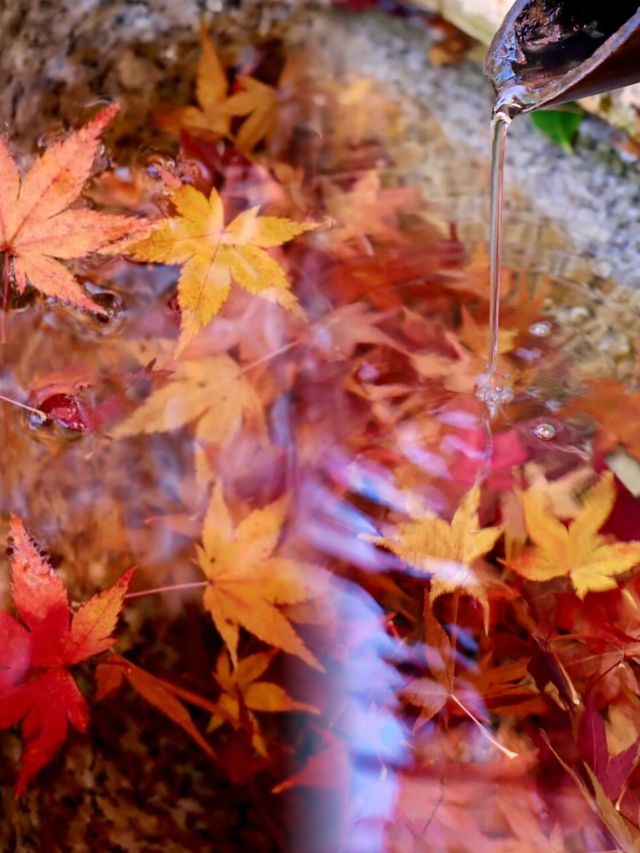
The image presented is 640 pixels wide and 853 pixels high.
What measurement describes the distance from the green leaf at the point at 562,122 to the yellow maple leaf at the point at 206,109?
51 cm

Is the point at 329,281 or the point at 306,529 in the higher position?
the point at 329,281

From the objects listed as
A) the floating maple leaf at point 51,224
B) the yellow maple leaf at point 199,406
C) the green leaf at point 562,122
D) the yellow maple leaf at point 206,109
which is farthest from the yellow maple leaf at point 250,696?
the green leaf at point 562,122

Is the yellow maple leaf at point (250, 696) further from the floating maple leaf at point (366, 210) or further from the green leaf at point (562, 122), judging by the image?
the green leaf at point (562, 122)

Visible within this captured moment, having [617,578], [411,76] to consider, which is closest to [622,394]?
[617,578]

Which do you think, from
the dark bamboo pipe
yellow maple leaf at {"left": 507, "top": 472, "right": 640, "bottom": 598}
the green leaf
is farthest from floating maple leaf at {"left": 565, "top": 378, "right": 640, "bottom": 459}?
the green leaf

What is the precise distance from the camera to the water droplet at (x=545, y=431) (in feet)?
3.34

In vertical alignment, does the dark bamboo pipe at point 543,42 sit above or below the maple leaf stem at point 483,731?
above

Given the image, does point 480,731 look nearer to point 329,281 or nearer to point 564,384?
point 564,384

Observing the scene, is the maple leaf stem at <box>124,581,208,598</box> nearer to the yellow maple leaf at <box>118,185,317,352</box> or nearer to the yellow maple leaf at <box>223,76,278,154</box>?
the yellow maple leaf at <box>118,185,317,352</box>

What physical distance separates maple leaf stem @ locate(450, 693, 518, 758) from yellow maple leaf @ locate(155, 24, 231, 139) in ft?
2.99

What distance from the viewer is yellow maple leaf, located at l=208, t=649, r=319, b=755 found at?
3.03ft

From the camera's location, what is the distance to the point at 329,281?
116cm

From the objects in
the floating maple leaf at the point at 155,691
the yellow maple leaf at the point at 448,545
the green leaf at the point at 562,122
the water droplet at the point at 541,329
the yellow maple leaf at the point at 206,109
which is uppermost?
the green leaf at the point at 562,122

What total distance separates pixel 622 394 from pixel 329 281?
42 centimetres
